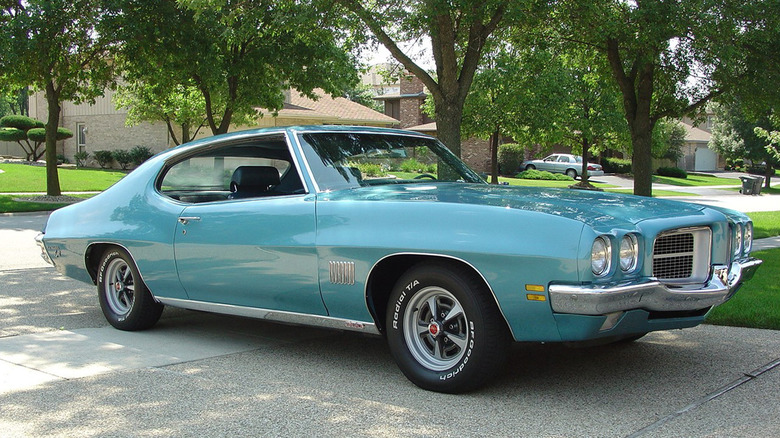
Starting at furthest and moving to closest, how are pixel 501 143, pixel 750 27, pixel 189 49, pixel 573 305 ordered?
1. pixel 501 143
2. pixel 189 49
3. pixel 750 27
4. pixel 573 305

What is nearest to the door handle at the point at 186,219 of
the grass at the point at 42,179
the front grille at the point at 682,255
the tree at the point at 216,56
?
the front grille at the point at 682,255

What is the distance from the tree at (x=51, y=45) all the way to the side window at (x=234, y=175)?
15.3m

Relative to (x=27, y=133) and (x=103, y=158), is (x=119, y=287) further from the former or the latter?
(x=27, y=133)

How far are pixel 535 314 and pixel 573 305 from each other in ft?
0.75

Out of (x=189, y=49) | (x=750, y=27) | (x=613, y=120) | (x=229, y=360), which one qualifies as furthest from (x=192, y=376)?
(x=613, y=120)

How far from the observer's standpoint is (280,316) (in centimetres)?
527

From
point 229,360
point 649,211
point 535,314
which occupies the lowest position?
point 229,360

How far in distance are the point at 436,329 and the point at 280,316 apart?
121 centimetres

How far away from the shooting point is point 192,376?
5.01m

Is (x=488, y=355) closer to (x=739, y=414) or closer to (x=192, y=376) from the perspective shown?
(x=739, y=414)

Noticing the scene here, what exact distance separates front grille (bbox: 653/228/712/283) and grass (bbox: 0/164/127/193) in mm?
25487

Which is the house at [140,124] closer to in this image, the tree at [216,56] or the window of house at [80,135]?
the window of house at [80,135]

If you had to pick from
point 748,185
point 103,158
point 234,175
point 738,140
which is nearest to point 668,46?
point 234,175

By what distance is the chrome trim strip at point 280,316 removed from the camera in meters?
4.91
